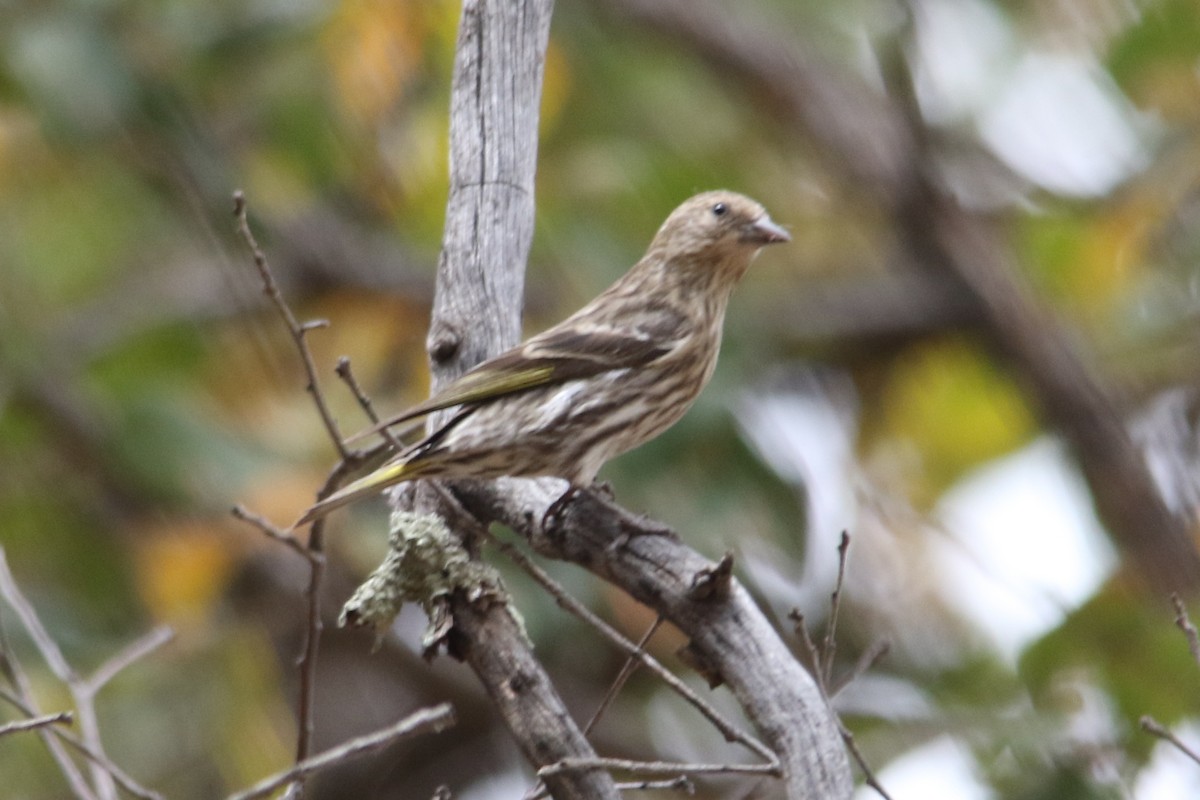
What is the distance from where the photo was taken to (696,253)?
515cm

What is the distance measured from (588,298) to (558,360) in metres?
1.63

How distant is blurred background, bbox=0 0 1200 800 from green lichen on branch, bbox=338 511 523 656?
182 cm

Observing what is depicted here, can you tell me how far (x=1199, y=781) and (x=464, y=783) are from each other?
388cm

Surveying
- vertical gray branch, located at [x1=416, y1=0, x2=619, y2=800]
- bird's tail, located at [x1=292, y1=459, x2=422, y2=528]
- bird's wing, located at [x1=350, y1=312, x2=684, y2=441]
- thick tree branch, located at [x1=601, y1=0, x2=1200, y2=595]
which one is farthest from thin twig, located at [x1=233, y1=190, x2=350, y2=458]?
thick tree branch, located at [x1=601, y1=0, x2=1200, y2=595]

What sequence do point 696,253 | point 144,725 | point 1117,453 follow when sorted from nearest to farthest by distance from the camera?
point 696,253, point 1117,453, point 144,725

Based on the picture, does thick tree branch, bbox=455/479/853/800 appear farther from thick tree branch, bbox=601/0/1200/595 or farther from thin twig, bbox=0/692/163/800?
thick tree branch, bbox=601/0/1200/595

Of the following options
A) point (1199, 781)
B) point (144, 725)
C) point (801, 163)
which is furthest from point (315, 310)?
point (1199, 781)

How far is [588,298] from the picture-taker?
6.09 meters

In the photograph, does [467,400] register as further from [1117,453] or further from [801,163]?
[801,163]

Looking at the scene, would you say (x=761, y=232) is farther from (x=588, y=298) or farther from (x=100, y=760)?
(x=100, y=760)

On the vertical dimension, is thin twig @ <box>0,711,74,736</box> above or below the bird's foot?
above

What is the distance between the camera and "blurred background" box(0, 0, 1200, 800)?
5719mm

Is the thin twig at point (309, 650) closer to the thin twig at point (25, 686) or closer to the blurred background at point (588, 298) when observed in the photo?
the thin twig at point (25, 686)

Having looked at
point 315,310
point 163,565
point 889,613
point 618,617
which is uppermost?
point 315,310
